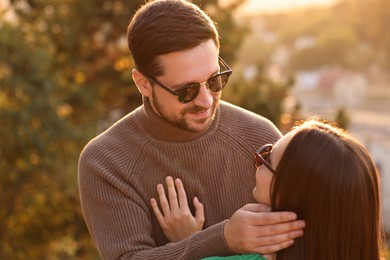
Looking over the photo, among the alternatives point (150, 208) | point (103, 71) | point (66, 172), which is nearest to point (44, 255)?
point (66, 172)

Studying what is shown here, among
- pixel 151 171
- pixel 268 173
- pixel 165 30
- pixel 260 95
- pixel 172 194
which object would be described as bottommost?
pixel 260 95

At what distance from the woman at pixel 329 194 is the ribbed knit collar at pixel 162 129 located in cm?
85

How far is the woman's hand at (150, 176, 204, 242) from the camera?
2965 mm

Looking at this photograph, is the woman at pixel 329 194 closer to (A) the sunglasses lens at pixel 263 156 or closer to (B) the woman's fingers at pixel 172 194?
(A) the sunglasses lens at pixel 263 156

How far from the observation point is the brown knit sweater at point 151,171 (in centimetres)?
297

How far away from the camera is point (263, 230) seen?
7.60 ft

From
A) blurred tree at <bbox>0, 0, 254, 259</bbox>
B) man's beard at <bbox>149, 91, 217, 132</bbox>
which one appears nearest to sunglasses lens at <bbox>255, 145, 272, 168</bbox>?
man's beard at <bbox>149, 91, 217, 132</bbox>

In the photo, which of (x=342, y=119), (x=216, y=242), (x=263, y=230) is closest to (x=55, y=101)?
(x=342, y=119)

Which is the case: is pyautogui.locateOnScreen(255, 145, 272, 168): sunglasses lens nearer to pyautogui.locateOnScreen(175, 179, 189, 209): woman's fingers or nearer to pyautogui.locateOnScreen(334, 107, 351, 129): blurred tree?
pyautogui.locateOnScreen(175, 179, 189, 209): woman's fingers

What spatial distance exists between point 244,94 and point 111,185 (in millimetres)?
11589

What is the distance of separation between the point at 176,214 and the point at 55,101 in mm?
9895

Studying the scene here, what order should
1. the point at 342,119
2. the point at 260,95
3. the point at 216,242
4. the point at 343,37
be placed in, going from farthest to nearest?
the point at 343,37
the point at 260,95
the point at 342,119
the point at 216,242

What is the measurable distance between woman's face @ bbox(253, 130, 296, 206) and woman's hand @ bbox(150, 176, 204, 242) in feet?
1.97

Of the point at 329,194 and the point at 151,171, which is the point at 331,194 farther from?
the point at 151,171
